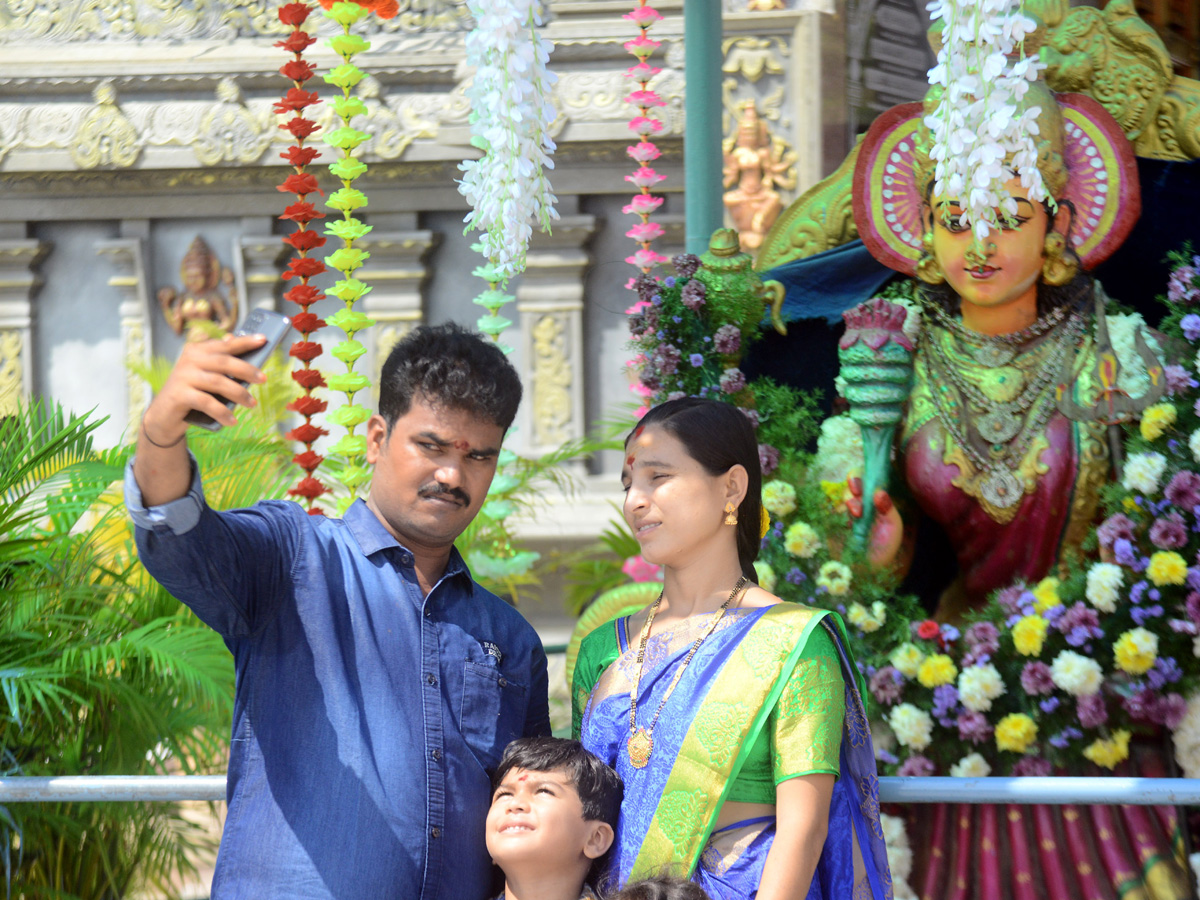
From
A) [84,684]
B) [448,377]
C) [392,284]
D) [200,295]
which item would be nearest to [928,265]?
[448,377]

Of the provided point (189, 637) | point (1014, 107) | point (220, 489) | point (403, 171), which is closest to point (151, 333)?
point (403, 171)

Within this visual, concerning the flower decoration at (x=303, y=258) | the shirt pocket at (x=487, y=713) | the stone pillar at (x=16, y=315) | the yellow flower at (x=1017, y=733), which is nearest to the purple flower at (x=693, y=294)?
the flower decoration at (x=303, y=258)

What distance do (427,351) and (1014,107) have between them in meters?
1.03

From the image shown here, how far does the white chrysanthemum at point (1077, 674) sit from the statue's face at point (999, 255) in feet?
2.93

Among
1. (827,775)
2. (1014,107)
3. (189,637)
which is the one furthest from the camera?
(189,637)

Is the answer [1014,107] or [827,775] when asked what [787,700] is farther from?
[1014,107]

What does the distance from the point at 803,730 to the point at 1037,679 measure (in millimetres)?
1433

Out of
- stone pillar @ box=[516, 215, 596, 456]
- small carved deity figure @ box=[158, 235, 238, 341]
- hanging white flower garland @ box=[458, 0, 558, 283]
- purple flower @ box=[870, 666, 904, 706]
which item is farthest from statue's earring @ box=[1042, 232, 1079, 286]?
small carved deity figure @ box=[158, 235, 238, 341]

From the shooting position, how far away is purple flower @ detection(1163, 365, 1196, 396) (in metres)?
2.69

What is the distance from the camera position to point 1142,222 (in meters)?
2.99

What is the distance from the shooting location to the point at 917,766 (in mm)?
2762

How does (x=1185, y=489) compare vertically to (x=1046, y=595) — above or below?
above

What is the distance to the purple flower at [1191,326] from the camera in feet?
8.79

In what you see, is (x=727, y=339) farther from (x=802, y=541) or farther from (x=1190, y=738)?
(x=1190, y=738)
